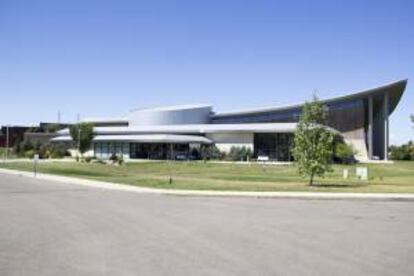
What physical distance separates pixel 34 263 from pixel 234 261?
301 centimetres

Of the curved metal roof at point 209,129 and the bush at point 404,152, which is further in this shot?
the bush at point 404,152

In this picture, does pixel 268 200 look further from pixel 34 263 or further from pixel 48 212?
pixel 34 263

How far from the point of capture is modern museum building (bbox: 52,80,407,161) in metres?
101

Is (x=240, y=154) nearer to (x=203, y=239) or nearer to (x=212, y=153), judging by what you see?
(x=212, y=153)

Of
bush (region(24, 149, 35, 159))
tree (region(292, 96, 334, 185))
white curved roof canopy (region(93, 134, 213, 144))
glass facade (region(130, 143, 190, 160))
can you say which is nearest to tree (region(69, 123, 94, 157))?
→ bush (region(24, 149, 35, 159))

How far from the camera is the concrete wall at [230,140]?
101 m

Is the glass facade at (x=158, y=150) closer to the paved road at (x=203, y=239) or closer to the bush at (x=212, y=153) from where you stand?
the bush at (x=212, y=153)

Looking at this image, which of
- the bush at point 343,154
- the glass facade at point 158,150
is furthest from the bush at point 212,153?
the bush at point 343,154

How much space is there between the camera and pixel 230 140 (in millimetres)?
102812

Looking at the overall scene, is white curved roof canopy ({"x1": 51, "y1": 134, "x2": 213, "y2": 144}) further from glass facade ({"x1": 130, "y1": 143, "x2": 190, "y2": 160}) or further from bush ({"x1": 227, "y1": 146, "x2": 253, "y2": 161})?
bush ({"x1": 227, "y1": 146, "x2": 253, "y2": 161})

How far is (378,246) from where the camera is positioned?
1186 cm

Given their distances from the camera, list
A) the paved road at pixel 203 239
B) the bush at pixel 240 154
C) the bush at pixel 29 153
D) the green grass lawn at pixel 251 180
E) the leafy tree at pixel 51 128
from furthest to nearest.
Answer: the leafy tree at pixel 51 128 < the bush at pixel 29 153 < the bush at pixel 240 154 < the green grass lawn at pixel 251 180 < the paved road at pixel 203 239

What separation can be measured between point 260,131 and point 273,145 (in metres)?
3.09

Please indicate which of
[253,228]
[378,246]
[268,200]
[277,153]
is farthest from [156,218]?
[277,153]
